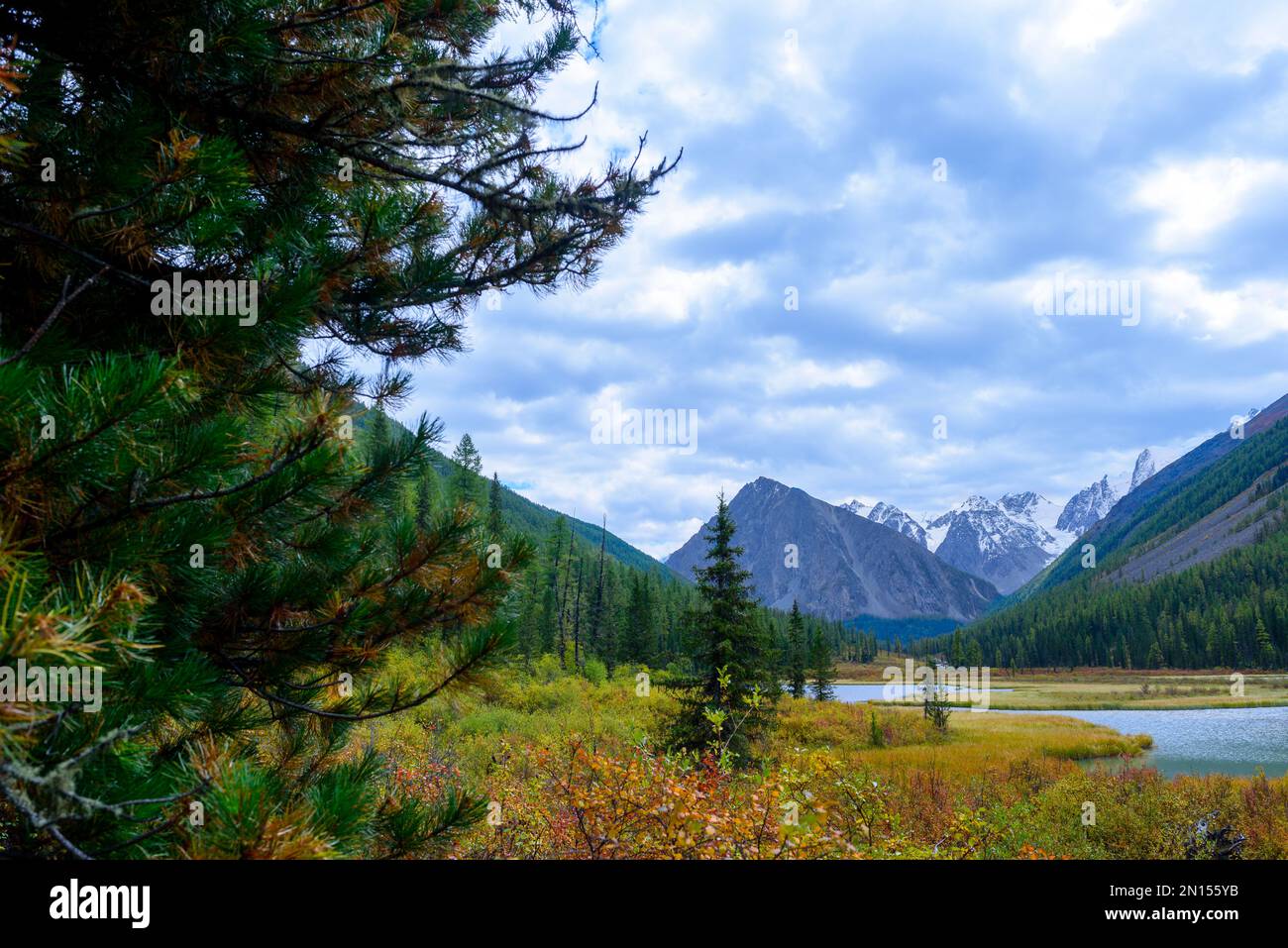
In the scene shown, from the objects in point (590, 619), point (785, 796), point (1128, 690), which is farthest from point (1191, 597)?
point (785, 796)

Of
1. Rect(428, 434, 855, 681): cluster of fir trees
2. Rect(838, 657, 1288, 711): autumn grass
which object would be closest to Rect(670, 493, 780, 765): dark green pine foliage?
Rect(428, 434, 855, 681): cluster of fir trees

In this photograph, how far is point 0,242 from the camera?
2746mm

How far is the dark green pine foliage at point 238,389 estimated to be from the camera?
1.74 m

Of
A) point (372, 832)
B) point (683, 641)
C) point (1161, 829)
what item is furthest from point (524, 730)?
point (372, 832)

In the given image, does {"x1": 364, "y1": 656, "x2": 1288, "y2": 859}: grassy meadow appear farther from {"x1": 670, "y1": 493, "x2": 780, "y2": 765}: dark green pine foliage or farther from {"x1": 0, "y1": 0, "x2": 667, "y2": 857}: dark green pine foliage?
{"x1": 670, "y1": 493, "x2": 780, "y2": 765}: dark green pine foliage

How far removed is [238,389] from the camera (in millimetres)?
2811

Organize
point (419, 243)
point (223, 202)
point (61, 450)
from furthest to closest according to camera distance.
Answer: point (419, 243)
point (223, 202)
point (61, 450)

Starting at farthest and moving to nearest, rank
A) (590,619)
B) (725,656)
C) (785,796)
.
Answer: (590,619)
(725,656)
(785,796)

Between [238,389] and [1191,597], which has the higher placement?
[238,389]

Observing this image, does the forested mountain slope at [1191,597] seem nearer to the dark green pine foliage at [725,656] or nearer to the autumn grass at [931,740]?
the autumn grass at [931,740]

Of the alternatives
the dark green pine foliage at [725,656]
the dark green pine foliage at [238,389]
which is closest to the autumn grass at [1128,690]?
the dark green pine foliage at [725,656]

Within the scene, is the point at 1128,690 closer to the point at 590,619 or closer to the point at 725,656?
the point at 590,619
